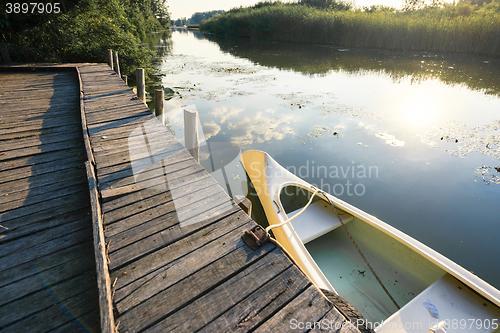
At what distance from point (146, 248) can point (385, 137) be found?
636 centimetres

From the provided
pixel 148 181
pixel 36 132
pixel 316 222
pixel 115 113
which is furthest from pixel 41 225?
pixel 316 222

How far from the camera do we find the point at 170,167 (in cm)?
287

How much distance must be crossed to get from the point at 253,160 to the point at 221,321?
3079 mm

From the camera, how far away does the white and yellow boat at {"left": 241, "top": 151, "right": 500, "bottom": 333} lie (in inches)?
82.4

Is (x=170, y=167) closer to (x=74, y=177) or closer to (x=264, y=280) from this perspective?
(x=74, y=177)

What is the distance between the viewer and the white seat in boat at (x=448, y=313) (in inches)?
79.8

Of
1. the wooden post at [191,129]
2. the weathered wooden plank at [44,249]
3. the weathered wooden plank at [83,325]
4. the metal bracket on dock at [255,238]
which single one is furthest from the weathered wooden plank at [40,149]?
the metal bracket on dock at [255,238]

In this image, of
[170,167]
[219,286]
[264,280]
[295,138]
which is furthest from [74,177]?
[295,138]

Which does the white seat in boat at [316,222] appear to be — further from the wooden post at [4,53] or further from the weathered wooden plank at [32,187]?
the wooden post at [4,53]

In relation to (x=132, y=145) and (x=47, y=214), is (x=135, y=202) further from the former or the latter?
(x=132, y=145)

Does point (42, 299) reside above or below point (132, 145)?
below

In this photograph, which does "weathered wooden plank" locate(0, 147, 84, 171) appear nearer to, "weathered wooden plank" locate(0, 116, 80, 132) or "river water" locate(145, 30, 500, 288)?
"weathered wooden plank" locate(0, 116, 80, 132)

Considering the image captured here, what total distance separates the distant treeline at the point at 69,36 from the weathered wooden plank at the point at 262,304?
35.7 ft

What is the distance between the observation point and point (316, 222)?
10.8ft
